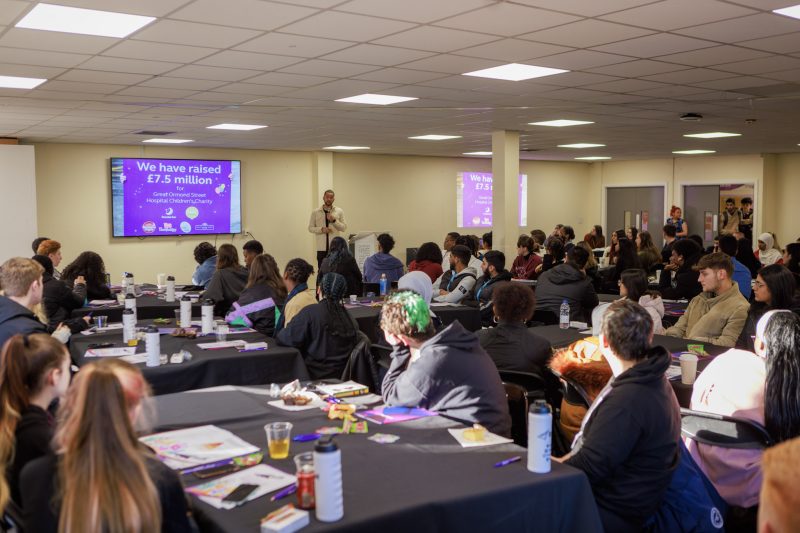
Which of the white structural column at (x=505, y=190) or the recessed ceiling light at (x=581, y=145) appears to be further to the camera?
the recessed ceiling light at (x=581, y=145)

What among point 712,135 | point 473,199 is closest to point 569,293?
point 712,135

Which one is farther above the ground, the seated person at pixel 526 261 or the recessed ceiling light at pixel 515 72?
the recessed ceiling light at pixel 515 72

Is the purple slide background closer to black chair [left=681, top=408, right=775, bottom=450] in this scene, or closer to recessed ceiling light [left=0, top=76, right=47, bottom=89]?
recessed ceiling light [left=0, top=76, right=47, bottom=89]

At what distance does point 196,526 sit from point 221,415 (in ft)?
3.42

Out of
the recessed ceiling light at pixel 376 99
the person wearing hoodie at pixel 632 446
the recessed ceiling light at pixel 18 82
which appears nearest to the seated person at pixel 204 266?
the recessed ceiling light at pixel 376 99

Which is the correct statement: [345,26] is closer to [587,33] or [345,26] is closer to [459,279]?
[587,33]

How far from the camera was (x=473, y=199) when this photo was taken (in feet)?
55.2

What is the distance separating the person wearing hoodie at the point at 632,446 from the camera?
2.66 meters

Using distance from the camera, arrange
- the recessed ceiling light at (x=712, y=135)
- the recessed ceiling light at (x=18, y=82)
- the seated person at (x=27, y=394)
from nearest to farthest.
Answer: the seated person at (x=27, y=394) < the recessed ceiling light at (x=18, y=82) < the recessed ceiling light at (x=712, y=135)

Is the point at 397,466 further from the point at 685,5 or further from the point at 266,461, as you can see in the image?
the point at 685,5

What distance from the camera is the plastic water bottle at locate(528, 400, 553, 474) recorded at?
97.6 inches

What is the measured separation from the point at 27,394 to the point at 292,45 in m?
3.17

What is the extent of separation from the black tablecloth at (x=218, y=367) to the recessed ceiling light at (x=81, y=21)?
196 cm

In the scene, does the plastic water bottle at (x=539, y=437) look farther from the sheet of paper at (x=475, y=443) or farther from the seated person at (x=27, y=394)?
the seated person at (x=27, y=394)
